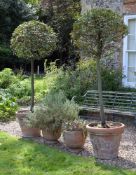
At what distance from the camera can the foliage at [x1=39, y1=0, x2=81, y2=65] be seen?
74.8ft

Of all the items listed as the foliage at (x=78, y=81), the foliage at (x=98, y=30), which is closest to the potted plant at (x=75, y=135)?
the foliage at (x=98, y=30)

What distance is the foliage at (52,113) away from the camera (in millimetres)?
7839

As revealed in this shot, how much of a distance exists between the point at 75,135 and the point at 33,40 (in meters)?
2.32

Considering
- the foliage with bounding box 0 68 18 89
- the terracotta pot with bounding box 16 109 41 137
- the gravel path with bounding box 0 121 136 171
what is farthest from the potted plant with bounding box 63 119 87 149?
the foliage with bounding box 0 68 18 89

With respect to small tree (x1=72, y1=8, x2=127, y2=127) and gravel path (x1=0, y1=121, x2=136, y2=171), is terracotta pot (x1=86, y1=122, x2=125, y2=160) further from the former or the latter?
small tree (x1=72, y1=8, x2=127, y2=127)

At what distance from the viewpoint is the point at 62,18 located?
2458 centimetres

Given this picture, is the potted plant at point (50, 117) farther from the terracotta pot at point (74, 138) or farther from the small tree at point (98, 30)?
the small tree at point (98, 30)

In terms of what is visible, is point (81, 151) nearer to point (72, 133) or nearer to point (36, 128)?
point (72, 133)

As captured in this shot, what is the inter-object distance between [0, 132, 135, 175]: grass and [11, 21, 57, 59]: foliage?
6.60ft

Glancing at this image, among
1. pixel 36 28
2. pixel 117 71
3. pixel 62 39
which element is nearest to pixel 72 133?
pixel 36 28

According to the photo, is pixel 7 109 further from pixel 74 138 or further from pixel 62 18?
pixel 62 18

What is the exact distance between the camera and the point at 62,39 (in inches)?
1010

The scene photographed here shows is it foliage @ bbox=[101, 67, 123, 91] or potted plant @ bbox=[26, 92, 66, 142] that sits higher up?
foliage @ bbox=[101, 67, 123, 91]

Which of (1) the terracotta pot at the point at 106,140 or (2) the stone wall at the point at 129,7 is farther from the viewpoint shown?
(2) the stone wall at the point at 129,7
